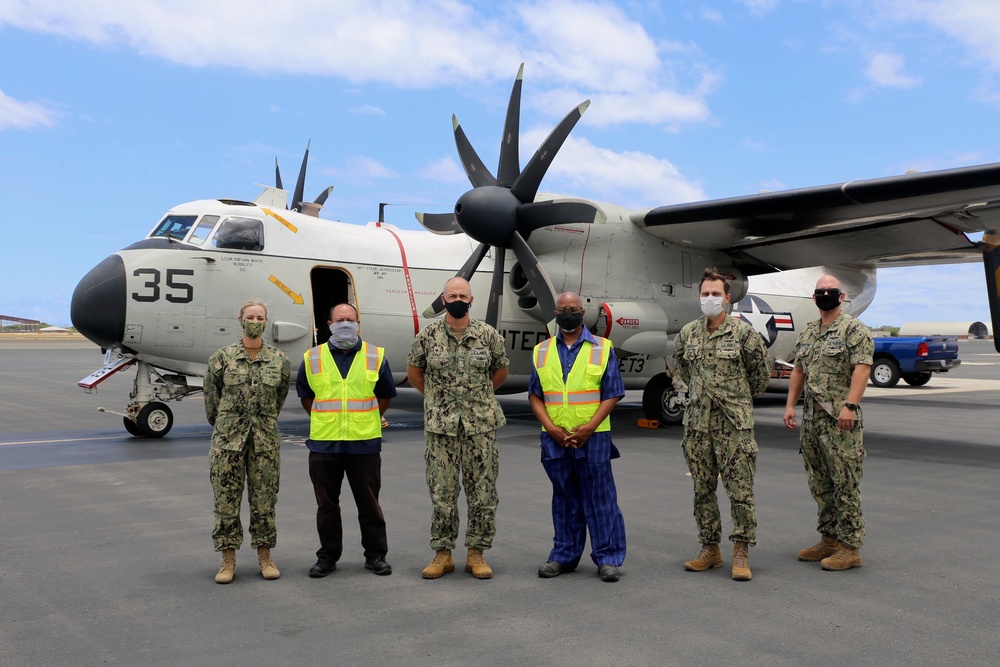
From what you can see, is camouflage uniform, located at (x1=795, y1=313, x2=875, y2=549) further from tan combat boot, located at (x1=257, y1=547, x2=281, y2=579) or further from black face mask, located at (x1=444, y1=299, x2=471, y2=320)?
tan combat boot, located at (x1=257, y1=547, x2=281, y2=579)

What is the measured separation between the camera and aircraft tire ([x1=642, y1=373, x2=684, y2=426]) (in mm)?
14289

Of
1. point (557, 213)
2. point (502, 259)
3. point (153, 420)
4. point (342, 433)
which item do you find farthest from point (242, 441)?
point (502, 259)

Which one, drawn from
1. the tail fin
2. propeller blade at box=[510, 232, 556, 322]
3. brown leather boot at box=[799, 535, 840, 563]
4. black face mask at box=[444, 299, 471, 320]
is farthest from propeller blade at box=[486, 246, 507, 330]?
brown leather boot at box=[799, 535, 840, 563]

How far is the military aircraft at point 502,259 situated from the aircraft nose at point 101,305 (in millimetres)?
19

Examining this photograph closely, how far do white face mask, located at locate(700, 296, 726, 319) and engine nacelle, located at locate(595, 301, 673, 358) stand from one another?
7.46 metres

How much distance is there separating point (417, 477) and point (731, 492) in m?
4.37

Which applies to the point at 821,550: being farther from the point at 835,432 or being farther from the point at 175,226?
the point at 175,226

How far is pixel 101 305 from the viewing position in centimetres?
1150

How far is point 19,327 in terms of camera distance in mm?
110562

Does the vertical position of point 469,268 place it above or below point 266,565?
above

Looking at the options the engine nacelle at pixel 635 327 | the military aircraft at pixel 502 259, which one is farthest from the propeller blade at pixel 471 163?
the engine nacelle at pixel 635 327

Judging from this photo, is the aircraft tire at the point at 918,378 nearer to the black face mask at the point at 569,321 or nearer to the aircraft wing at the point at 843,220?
the aircraft wing at the point at 843,220

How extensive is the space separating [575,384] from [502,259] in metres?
8.00

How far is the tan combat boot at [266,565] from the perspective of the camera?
5367mm
